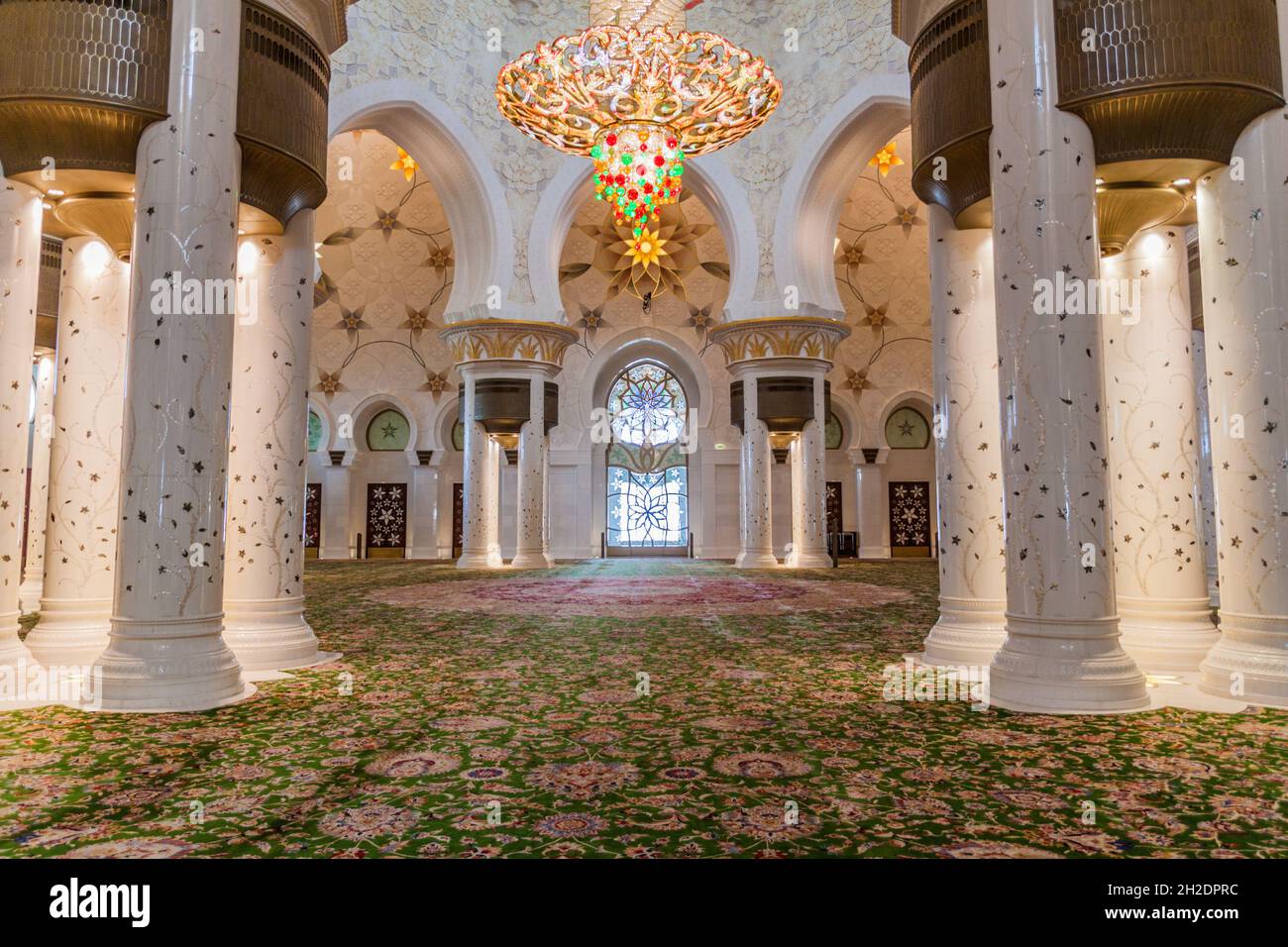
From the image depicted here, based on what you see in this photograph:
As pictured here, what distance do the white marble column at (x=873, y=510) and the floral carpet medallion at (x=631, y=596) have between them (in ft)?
25.0

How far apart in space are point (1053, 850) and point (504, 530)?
49.8 ft

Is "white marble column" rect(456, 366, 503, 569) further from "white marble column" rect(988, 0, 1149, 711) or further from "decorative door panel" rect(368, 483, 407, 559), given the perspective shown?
"white marble column" rect(988, 0, 1149, 711)

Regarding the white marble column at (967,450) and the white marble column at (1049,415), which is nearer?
the white marble column at (1049,415)

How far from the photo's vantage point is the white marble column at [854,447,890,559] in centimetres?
1650

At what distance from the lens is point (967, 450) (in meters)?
3.75

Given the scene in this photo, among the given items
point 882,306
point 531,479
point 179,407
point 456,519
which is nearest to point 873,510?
point 882,306

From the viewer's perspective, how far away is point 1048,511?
112 inches

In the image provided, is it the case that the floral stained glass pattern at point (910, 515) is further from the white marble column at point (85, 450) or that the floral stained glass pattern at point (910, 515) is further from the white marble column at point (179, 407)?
the white marble column at point (179, 407)

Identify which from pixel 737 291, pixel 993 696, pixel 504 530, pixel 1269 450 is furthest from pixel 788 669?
pixel 504 530

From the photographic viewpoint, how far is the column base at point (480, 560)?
12047 millimetres

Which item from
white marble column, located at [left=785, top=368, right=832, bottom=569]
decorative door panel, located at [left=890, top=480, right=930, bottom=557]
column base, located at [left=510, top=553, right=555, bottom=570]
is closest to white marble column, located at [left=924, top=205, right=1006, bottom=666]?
white marble column, located at [left=785, top=368, right=832, bottom=569]

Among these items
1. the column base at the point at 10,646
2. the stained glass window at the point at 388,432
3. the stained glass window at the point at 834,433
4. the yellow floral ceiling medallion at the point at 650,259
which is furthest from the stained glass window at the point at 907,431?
the column base at the point at 10,646

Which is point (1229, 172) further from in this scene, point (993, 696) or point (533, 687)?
point (533, 687)

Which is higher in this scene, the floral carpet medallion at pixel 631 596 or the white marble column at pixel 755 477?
the white marble column at pixel 755 477
